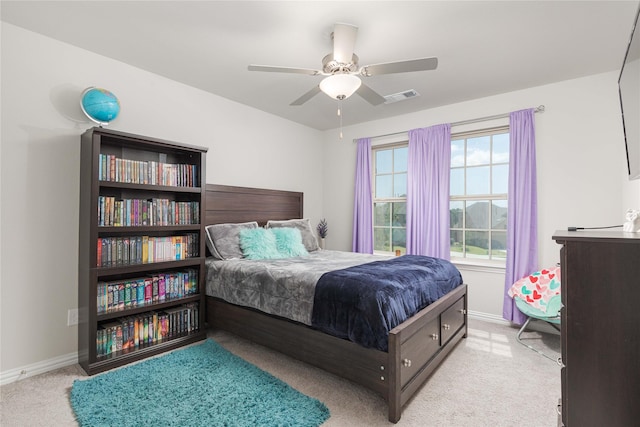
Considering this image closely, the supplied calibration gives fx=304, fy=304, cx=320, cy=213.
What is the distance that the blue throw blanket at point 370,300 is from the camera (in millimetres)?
1834

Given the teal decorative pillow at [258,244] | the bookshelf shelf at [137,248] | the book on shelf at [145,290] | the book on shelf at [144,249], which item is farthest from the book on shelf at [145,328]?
the teal decorative pillow at [258,244]

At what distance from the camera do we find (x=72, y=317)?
250cm

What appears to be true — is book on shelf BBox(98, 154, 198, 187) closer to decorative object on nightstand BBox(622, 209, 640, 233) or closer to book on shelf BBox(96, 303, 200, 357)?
book on shelf BBox(96, 303, 200, 357)

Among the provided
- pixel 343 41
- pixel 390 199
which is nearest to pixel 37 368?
pixel 343 41

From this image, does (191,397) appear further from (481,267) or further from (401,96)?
(401,96)

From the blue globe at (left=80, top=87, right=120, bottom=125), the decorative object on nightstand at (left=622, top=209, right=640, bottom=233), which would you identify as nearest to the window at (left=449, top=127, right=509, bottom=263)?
the decorative object on nightstand at (left=622, top=209, right=640, bottom=233)

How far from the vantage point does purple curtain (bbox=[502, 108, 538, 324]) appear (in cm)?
323

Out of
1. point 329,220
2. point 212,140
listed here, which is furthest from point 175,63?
point 329,220

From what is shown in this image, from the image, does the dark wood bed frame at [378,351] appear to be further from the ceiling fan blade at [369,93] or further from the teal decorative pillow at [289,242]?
the ceiling fan blade at [369,93]

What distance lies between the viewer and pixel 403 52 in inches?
101

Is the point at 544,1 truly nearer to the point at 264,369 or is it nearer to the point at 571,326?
the point at 571,326

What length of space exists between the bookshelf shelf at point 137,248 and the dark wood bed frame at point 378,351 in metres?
0.38

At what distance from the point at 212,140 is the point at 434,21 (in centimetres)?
254

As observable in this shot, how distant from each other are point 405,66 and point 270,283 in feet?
6.16
